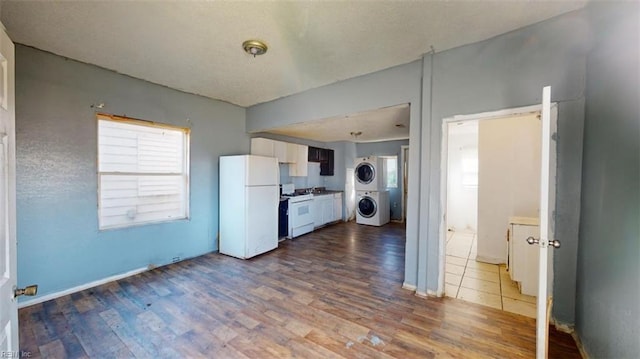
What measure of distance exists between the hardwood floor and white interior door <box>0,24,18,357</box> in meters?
1.00

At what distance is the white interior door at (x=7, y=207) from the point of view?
941 mm

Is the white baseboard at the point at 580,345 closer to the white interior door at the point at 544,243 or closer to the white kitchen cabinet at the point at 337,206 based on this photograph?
the white interior door at the point at 544,243

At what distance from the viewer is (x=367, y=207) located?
20.1ft

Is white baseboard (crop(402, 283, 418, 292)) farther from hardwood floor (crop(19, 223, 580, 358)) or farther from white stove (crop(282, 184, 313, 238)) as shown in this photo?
white stove (crop(282, 184, 313, 238))

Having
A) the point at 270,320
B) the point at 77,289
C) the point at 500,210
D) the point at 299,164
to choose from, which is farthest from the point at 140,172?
the point at 500,210

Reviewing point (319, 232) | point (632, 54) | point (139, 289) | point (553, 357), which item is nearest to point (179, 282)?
point (139, 289)

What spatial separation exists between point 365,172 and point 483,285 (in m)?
3.73

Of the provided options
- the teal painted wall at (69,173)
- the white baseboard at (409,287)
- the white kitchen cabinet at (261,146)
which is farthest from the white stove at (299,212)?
the white baseboard at (409,287)

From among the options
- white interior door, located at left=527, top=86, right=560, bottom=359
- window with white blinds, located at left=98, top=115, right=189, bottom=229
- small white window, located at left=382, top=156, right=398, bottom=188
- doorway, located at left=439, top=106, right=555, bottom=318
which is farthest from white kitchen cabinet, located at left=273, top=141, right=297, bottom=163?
white interior door, located at left=527, top=86, right=560, bottom=359

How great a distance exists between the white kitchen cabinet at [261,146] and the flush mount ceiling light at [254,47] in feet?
7.41

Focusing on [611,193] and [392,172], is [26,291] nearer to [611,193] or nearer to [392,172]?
[611,193]

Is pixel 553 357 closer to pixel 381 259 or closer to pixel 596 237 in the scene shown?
pixel 596 237

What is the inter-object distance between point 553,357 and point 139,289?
3798mm

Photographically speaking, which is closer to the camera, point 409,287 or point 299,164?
point 409,287
